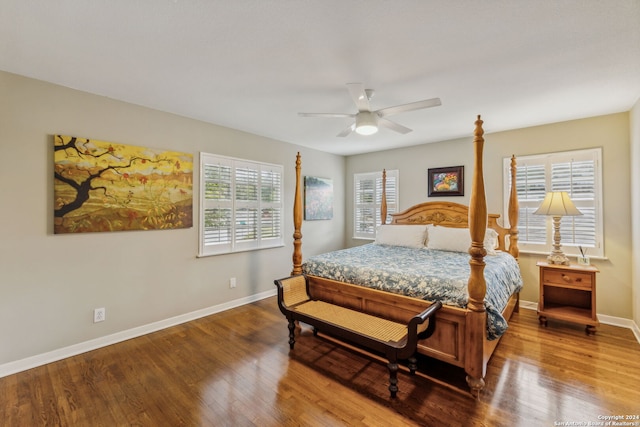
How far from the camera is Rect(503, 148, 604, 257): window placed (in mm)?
3424

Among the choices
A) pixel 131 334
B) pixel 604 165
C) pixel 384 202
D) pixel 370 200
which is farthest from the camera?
pixel 370 200

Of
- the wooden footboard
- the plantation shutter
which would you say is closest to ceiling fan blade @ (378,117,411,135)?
the wooden footboard

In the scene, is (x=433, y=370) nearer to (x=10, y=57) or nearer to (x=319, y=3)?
(x=319, y=3)

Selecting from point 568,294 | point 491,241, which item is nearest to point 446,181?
point 491,241

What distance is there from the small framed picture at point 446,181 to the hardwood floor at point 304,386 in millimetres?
2293

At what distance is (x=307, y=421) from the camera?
5.92ft

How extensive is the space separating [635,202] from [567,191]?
624 mm

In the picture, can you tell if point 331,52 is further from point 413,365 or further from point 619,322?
point 619,322

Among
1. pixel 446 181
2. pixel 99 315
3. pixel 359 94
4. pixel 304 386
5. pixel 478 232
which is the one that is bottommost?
pixel 304 386

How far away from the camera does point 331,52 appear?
2.04 m

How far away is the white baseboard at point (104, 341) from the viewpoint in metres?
2.39

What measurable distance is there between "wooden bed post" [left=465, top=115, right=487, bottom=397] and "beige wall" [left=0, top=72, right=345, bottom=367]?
10.0 ft

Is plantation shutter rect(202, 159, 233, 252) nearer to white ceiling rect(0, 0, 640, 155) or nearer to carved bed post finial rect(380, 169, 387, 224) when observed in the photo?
white ceiling rect(0, 0, 640, 155)

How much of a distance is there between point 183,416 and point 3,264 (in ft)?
6.70
